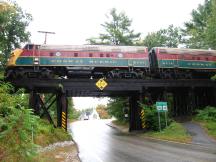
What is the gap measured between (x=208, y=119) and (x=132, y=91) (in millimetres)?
9065

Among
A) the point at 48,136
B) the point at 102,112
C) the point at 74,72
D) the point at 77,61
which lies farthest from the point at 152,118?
the point at 102,112

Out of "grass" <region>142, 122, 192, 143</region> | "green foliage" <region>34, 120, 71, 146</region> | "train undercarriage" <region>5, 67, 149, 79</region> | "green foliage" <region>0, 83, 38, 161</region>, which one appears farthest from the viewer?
"train undercarriage" <region>5, 67, 149, 79</region>

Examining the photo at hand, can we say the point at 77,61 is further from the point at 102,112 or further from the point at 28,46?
the point at 102,112

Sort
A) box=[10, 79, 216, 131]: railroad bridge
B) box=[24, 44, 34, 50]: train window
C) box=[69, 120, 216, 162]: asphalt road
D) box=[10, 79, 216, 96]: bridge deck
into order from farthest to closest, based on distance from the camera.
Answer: box=[24, 44, 34, 50]: train window, box=[10, 79, 216, 131]: railroad bridge, box=[10, 79, 216, 96]: bridge deck, box=[69, 120, 216, 162]: asphalt road

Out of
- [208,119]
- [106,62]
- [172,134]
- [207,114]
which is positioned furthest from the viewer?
[106,62]

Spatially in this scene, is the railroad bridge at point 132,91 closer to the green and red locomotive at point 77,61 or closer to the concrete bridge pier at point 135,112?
the concrete bridge pier at point 135,112

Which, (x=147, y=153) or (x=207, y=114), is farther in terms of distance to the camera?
(x=207, y=114)

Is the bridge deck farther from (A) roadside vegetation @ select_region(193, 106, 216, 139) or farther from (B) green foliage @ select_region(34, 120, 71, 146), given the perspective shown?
(B) green foliage @ select_region(34, 120, 71, 146)

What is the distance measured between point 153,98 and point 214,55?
9393 mm

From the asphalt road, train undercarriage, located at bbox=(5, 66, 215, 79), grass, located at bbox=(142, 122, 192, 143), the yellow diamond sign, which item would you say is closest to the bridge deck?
the yellow diamond sign

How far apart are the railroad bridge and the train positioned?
164 cm

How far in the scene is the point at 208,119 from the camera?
1313 inches

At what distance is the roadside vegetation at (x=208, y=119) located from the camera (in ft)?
98.4

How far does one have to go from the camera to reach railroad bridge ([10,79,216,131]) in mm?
31766
